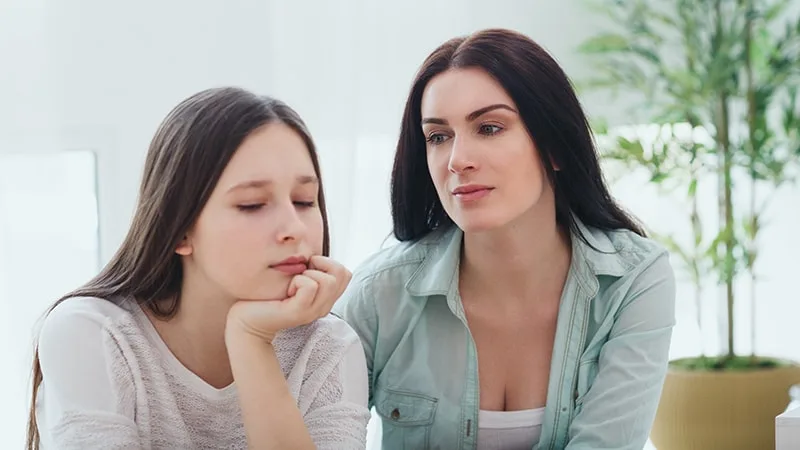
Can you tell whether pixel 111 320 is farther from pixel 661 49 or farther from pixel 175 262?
pixel 661 49

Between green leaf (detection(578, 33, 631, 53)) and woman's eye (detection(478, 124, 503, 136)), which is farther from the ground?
green leaf (detection(578, 33, 631, 53))

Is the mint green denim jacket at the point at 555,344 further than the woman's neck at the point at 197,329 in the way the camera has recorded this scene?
Yes

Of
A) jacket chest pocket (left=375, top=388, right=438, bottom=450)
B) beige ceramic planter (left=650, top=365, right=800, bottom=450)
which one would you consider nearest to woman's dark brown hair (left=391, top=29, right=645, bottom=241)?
jacket chest pocket (left=375, top=388, right=438, bottom=450)

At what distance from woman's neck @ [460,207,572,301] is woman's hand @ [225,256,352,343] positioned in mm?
491

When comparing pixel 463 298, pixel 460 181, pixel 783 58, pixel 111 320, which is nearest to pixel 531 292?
pixel 463 298

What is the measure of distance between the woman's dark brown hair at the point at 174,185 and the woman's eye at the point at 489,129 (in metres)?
0.32

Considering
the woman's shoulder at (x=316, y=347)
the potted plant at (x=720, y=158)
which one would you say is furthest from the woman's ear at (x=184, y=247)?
the potted plant at (x=720, y=158)

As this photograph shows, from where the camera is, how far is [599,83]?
10.8 feet

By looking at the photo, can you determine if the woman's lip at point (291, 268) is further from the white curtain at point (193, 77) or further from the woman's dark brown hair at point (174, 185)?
the white curtain at point (193, 77)

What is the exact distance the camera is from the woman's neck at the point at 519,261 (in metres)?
1.95

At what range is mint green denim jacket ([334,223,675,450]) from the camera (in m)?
1.88

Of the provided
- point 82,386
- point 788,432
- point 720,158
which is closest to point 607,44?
point 720,158

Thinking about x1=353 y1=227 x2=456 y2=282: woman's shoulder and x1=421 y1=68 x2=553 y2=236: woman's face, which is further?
x1=353 y1=227 x2=456 y2=282: woman's shoulder

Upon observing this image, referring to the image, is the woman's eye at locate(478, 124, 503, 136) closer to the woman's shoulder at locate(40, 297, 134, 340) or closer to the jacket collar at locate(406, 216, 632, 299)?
the jacket collar at locate(406, 216, 632, 299)
